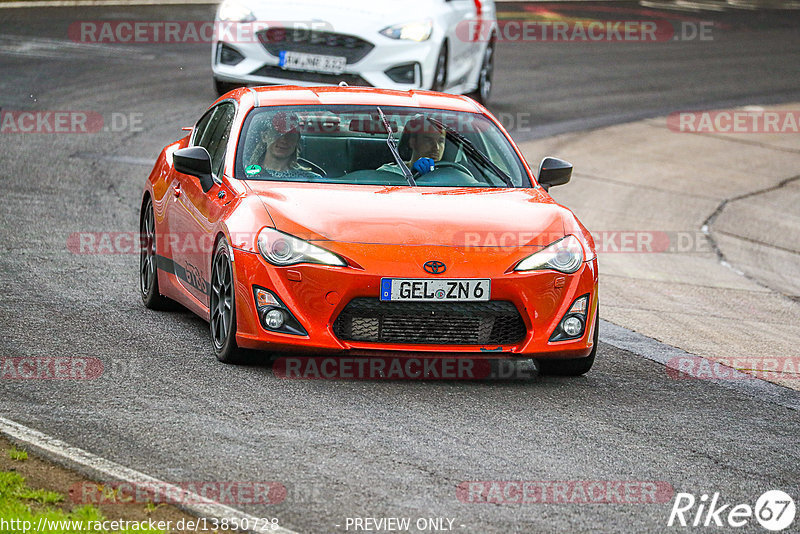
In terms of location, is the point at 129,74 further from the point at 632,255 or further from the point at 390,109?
the point at 390,109

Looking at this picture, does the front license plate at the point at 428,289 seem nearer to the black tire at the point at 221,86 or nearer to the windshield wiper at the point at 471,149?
the windshield wiper at the point at 471,149

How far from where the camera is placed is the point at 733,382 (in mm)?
8367

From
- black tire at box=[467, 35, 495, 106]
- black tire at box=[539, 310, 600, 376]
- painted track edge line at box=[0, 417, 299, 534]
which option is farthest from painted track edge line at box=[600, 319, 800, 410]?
black tire at box=[467, 35, 495, 106]

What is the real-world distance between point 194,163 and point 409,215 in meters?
1.43

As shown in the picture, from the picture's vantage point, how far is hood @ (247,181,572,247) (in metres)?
7.48

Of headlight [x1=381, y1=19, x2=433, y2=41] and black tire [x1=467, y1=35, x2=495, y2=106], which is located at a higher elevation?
headlight [x1=381, y1=19, x2=433, y2=41]

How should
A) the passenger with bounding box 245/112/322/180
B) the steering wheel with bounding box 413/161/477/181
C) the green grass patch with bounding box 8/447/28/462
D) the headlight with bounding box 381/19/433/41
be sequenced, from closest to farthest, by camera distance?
1. the green grass patch with bounding box 8/447/28/462
2. the passenger with bounding box 245/112/322/180
3. the steering wheel with bounding box 413/161/477/181
4. the headlight with bounding box 381/19/433/41

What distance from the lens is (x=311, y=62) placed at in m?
15.9

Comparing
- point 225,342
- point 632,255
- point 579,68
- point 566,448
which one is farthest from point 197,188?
point 579,68

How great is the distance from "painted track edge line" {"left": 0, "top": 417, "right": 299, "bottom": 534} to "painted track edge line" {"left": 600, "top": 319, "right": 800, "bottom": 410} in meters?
3.66

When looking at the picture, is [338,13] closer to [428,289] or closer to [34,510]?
[428,289]

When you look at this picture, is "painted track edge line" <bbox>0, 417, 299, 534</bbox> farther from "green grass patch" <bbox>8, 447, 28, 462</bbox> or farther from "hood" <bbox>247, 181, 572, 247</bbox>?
Result: "hood" <bbox>247, 181, 572, 247</bbox>

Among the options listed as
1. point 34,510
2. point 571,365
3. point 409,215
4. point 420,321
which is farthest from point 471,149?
point 34,510

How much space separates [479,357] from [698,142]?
12931 mm
